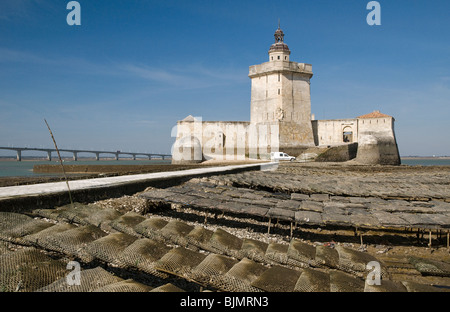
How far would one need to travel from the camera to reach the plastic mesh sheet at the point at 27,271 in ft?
10.0

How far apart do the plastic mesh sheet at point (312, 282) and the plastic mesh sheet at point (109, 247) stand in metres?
2.45

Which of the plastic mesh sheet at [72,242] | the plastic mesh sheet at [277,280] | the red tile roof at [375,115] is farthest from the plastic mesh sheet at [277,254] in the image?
the red tile roof at [375,115]

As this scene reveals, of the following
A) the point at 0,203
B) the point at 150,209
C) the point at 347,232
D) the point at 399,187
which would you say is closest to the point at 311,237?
the point at 347,232

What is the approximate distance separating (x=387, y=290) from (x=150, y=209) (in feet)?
23.7

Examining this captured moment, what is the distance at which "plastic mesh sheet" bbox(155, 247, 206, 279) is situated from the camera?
12.7ft

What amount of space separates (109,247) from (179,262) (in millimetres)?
1152

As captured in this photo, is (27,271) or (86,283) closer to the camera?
(86,283)

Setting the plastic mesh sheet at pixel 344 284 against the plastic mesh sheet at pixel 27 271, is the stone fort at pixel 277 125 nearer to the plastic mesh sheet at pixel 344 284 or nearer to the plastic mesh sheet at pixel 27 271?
the plastic mesh sheet at pixel 344 284

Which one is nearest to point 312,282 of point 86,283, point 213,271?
point 213,271

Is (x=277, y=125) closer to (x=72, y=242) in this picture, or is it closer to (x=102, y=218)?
(x=102, y=218)

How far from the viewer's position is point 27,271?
3271mm

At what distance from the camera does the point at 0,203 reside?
6.25 m

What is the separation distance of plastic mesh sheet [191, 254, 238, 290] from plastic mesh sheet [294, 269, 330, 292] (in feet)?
2.82
